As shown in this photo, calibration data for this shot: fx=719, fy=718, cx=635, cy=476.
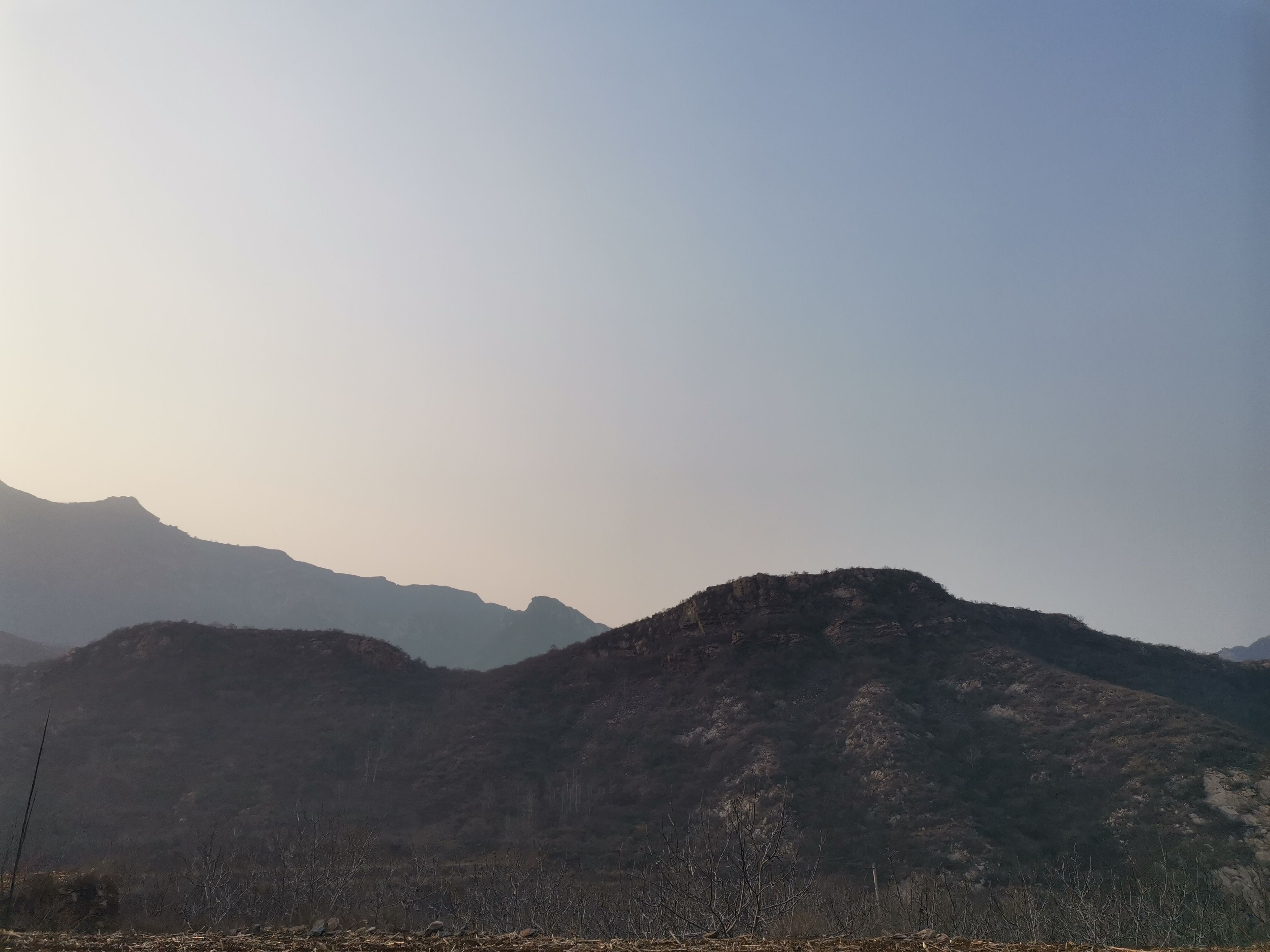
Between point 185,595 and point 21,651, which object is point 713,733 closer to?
point 21,651

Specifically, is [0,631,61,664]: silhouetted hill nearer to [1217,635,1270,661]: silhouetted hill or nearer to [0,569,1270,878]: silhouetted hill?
[0,569,1270,878]: silhouetted hill

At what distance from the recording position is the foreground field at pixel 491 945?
8188 mm

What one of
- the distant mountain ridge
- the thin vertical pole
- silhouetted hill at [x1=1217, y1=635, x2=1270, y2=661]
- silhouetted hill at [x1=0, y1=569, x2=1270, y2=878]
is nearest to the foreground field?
the thin vertical pole

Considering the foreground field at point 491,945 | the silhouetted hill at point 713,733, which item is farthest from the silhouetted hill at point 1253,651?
the foreground field at point 491,945

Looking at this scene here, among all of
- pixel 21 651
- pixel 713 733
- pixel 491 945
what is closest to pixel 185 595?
pixel 21 651

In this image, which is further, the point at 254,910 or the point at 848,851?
the point at 848,851

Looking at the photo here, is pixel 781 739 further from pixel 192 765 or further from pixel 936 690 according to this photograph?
pixel 192 765

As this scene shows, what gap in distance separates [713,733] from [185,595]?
12311 cm

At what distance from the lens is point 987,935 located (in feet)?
72.9

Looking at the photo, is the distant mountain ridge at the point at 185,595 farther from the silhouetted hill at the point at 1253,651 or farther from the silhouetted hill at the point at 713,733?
the silhouetted hill at the point at 1253,651

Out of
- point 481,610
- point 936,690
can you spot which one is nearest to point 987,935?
point 936,690

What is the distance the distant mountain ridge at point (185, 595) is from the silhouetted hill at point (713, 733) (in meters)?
43.8

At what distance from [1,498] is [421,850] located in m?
134

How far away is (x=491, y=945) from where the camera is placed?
851cm
